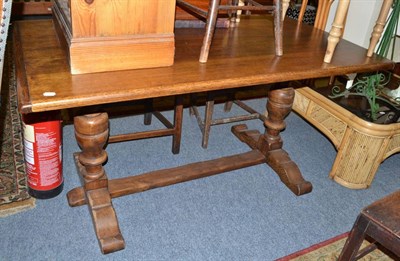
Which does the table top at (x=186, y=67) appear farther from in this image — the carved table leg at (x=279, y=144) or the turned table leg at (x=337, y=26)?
the carved table leg at (x=279, y=144)

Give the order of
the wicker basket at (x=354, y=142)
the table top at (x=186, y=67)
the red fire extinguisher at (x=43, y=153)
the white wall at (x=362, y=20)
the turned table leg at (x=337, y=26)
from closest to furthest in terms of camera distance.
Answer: the table top at (x=186, y=67) < the turned table leg at (x=337, y=26) < the red fire extinguisher at (x=43, y=153) < the wicker basket at (x=354, y=142) < the white wall at (x=362, y=20)

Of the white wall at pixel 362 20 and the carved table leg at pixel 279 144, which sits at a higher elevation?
the white wall at pixel 362 20

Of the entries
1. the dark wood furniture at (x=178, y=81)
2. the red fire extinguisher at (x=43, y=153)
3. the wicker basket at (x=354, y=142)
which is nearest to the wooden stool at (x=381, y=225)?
the dark wood furniture at (x=178, y=81)

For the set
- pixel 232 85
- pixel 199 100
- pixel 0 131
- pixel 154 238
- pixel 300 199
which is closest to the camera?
pixel 232 85

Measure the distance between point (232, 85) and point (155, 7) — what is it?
1.17 feet

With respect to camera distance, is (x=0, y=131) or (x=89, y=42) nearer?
(x=89, y=42)

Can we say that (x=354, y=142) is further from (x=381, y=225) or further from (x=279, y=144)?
(x=381, y=225)

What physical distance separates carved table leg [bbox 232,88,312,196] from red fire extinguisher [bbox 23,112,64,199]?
1.09 meters

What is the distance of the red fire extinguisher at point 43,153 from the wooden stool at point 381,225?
1.27m

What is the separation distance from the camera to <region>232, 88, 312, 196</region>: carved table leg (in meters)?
2.02

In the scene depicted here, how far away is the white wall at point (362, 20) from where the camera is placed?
2969 millimetres

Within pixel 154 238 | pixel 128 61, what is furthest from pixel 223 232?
pixel 128 61

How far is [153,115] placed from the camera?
261 cm

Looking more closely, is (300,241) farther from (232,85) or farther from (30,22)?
(30,22)
